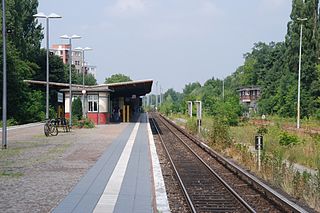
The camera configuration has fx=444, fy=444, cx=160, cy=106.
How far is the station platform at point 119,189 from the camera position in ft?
25.1

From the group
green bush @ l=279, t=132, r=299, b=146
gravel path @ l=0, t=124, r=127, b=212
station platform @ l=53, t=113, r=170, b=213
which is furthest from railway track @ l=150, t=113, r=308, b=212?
green bush @ l=279, t=132, r=299, b=146

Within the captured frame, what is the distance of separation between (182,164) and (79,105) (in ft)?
74.8

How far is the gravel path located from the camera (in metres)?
8.03

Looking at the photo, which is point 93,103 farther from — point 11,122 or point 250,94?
point 250,94

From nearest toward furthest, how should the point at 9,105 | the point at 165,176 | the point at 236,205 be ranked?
1. the point at 236,205
2. the point at 165,176
3. the point at 9,105

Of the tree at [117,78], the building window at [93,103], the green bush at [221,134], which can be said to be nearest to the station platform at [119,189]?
the green bush at [221,134]

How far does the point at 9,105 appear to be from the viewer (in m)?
39.5

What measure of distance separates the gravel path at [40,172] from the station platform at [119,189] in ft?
0.96

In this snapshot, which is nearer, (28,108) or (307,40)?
(28,108)

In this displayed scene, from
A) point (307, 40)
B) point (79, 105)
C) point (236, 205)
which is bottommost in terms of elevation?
point (236, 205)

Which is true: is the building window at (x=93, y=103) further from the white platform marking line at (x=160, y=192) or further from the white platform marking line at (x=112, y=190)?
the white platform marking line at (x=160, y=192)

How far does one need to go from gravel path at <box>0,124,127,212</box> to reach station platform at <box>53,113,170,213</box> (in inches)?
11.5

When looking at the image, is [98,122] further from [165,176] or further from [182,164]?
[165,176]

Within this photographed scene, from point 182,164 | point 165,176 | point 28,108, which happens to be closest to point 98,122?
point 28,108
